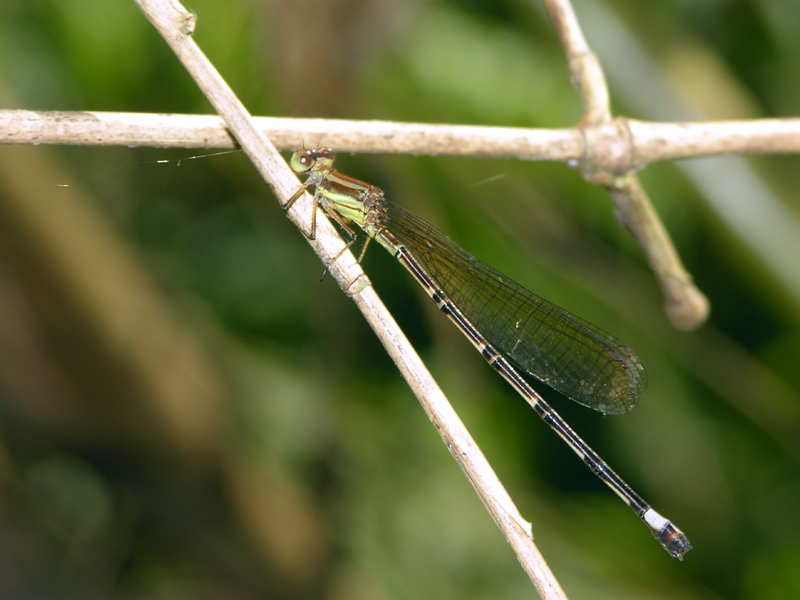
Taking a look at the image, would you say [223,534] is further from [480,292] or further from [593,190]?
[593,190]

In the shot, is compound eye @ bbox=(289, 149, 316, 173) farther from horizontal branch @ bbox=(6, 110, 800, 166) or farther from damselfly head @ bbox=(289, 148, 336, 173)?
horizontal branch @ bbox=(6, 110, 800, 166)

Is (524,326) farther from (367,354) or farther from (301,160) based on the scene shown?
(367,354)

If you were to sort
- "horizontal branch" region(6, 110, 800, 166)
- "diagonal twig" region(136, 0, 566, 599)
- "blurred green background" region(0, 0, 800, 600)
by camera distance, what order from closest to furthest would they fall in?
1. "diagonal twig" region(136, 0, 566, 599)
2. "horizontal branch" region(6, 110, 800, 166)
3. "blurred green background" region(0, 0, 800, 600)

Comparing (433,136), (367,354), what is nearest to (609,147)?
(433,136)

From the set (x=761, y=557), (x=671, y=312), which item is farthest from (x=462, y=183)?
(x=761, y=557)

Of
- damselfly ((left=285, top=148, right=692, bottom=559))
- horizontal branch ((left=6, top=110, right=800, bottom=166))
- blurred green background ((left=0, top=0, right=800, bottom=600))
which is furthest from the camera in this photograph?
blurred green background ((left=0, top=0, right=800, bottom=600))

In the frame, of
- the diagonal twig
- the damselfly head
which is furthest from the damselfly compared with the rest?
the diagonal twig
